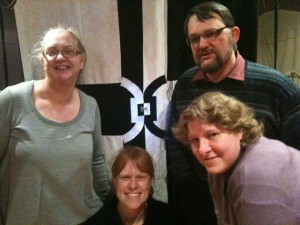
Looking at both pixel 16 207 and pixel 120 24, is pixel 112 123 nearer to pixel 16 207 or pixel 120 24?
pixel 120 24

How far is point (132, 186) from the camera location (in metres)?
1.48

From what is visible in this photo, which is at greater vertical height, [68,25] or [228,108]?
[68,25]

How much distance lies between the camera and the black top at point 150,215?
4.99ft

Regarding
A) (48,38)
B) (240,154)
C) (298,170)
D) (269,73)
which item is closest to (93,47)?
(48,38)

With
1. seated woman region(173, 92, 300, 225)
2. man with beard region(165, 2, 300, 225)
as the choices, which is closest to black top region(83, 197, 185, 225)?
man with beard region(165, 2, 300, 225)

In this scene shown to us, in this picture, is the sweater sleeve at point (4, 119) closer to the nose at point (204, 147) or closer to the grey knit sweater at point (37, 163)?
the grey knit sweater at point (37, 163)

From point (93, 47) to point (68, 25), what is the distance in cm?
15

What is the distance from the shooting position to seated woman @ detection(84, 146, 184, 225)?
4.88ft

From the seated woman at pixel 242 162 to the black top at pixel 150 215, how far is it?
385 mm

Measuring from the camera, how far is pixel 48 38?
1440 mm

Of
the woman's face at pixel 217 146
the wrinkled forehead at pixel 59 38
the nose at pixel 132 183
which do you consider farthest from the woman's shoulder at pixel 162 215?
the wrinkled forehead at pixel 59 38

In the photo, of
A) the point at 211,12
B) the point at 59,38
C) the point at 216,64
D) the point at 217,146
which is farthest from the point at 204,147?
the point at 59,38

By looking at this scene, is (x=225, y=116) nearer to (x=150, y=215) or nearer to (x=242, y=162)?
(x=242, y=162)

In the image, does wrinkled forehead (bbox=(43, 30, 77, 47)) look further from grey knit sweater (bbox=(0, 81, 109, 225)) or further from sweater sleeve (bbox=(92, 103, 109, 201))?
sweater sleeve (bbox=(92, 103, 109, 201))
